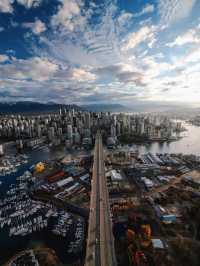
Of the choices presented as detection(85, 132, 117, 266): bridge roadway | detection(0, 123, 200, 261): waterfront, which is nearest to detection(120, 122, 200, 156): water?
detection(0, 123, 200, 261): waterfront

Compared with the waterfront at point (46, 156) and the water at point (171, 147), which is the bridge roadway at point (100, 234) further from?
the water at point (171, 147)

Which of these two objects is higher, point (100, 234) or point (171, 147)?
point (100, 234)

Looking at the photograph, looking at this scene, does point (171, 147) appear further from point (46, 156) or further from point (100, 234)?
point (100, 234)

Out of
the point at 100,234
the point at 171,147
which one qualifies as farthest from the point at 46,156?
the point at 171,147

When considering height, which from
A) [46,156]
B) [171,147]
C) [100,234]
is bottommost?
[46,156]

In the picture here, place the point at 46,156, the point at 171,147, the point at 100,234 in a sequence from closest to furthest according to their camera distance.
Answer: the point at 100,234 < the point at 46,156 < the point at 171,147

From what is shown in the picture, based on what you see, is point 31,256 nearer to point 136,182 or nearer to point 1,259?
point 1,259

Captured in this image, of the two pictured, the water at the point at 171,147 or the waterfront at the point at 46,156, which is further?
the water at the point at 171,147

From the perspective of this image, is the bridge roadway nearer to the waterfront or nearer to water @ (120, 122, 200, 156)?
the waterfront

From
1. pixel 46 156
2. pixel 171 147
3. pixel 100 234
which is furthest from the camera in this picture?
pixel 171 147

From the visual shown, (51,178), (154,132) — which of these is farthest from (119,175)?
(154,132)

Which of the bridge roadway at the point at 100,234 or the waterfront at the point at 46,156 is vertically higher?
the bridge roadway at the point at 100,234

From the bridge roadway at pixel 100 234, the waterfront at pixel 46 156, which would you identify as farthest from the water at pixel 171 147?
the bridge roadway at pixel 100 234

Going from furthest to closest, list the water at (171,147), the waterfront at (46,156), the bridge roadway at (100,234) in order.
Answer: the water at (171,147) < the waterfront at (46,156) < the bridge roadway at (100,234)
